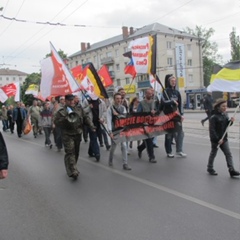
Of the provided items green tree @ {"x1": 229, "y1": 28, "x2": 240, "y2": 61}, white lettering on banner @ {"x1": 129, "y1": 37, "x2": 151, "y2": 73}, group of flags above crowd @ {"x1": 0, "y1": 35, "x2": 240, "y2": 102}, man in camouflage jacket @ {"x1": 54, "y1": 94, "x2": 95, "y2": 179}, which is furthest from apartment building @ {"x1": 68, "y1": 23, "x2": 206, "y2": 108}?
man in camouflage jacket @ {"x1": 54, "y1": 94, "x2": 95, "y2": 179}

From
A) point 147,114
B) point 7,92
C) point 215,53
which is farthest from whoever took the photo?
point 215,53

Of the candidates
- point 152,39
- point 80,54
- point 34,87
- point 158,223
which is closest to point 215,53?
point 80,54

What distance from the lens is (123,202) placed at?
5.18 meters

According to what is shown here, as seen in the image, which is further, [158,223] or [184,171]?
[184,171]

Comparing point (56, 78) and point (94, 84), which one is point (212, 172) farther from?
point (56, 78)

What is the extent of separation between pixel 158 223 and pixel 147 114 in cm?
435

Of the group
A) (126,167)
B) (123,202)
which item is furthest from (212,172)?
(123,202)

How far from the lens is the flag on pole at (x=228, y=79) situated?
7.42 m

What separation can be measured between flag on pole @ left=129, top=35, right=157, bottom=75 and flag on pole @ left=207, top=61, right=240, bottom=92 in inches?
74.8

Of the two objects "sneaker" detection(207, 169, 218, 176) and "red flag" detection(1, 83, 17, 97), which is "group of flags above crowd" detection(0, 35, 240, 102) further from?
"red flag" detection(1, 83, 17, 97)

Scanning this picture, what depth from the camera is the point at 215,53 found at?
7925 cm

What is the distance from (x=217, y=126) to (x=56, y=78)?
4.32 metres

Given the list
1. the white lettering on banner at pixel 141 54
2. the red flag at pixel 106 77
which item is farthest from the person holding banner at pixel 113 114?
the red flag at pixel 106 77

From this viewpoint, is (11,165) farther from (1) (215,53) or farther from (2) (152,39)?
(1) (215,53)
